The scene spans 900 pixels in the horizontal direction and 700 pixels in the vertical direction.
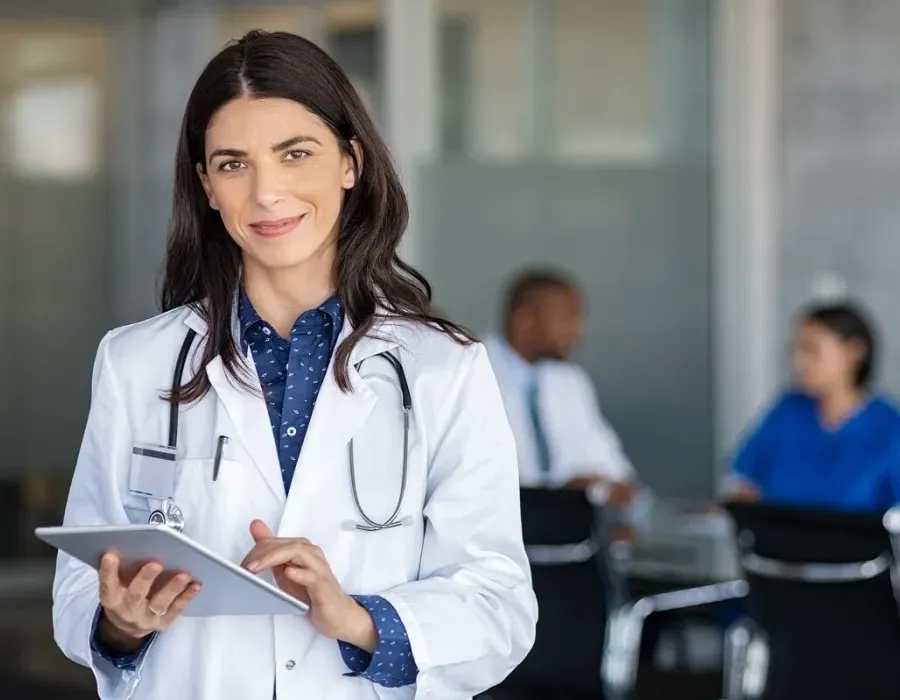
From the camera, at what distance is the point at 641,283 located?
6793 mm

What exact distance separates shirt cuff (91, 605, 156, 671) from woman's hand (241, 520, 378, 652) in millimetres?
179

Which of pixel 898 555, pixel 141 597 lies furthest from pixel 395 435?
pixel 898 555

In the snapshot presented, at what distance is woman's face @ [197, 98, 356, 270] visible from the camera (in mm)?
1717

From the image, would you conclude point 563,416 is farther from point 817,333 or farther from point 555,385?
point 817,333

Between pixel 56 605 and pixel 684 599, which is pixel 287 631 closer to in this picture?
pixel 56 605

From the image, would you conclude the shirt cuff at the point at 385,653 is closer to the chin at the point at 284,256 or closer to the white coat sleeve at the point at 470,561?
the white coat sleeve at the point at 470,561

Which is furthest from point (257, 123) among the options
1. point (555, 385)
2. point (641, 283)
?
point (641, 283)

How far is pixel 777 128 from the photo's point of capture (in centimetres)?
656

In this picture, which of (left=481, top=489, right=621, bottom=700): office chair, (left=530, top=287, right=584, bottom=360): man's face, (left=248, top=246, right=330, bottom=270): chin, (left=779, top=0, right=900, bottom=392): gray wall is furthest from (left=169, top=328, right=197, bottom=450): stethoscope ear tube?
(left=779, top=0, right=900, bottom=392): gray wall

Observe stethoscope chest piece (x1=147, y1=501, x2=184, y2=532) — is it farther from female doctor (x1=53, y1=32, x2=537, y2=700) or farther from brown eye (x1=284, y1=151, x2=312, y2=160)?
brown eye (x1=284, y1=151, x2=312, y2=160)

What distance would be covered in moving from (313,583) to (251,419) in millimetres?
240

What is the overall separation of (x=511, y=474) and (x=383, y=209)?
361 mm

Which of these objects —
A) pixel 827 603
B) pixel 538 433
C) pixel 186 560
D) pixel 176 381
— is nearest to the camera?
pixel 186 560

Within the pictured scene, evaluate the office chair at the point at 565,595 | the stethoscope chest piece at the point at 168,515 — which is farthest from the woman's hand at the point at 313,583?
the office chair at the point at 565,595
